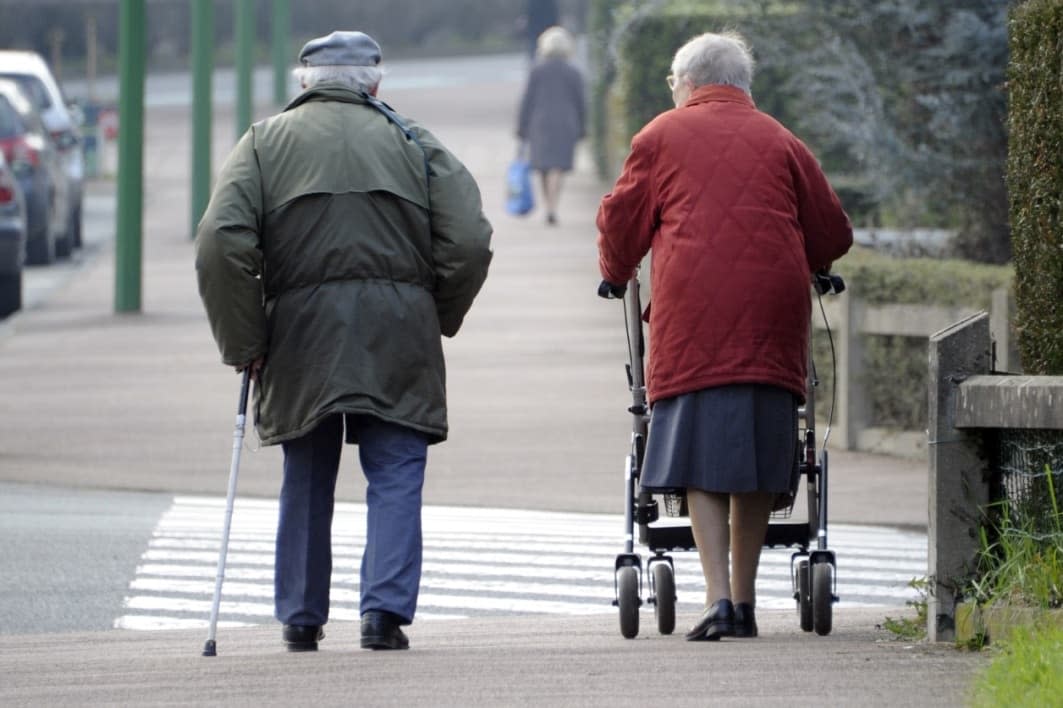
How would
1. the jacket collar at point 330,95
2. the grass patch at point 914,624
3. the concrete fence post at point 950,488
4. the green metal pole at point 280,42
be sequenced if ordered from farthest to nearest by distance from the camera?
1. the green metal pole at point 280,42
2. the jacket collar at point 330,95
3. the grass patch at point 914,624
4. the concrete fence post at point 950,488

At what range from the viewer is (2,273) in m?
18.0

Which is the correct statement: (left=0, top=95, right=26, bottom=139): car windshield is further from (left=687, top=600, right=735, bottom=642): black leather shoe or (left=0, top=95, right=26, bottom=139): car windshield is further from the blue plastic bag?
(left=687, top=600, right=735, bottom=642): black leather shoe

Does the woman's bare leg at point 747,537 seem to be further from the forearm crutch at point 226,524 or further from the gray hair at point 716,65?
the forearm crutch at point 226,524

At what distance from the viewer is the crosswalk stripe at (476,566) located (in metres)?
8.18

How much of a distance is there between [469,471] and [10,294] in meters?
7.80

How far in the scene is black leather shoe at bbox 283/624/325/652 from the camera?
6.43m

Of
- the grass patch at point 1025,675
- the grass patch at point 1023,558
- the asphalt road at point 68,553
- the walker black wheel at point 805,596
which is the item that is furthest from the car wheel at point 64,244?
the grass patch at point 1025,675

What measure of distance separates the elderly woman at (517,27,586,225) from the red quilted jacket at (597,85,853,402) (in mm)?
16746

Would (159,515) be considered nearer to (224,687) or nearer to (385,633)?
(385,633)

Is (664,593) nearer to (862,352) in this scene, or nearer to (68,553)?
(68,553)

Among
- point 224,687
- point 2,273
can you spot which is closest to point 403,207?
point 224,687

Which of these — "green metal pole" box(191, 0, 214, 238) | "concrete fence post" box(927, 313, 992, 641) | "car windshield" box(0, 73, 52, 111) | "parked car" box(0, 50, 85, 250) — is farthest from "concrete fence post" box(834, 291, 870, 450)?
"car windshield" box(0, 73, 52, 111)

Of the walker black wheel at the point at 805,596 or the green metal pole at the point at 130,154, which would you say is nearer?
Answer: the walker black wheel at the point at 805,596

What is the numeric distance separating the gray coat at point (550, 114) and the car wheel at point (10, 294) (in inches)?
252
